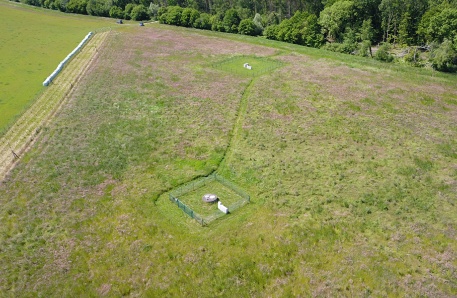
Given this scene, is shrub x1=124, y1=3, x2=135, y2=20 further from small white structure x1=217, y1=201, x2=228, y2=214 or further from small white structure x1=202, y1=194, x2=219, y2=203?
small white structure x1=217, y1=201, x2=228, y2=214

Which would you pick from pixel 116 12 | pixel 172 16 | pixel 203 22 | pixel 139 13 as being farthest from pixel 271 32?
pixel 116 12

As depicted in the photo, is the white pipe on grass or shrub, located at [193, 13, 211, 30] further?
shrub, located at [193, 13, 211, 30]

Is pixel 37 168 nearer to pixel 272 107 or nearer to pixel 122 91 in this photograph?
pixel 122 91

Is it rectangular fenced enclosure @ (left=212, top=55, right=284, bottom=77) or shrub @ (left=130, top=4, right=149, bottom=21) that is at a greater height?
shrub @ (left=130, top=4, right=149, bottom=21)

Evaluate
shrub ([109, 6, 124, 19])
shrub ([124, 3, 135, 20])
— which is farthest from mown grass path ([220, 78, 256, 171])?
shrub ([109, 6, 124, 19])

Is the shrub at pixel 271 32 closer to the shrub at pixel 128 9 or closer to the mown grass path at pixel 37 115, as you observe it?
the mown grass path at pixel 37 115

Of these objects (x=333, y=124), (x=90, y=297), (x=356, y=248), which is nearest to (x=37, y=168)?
(x=90, y=297)
